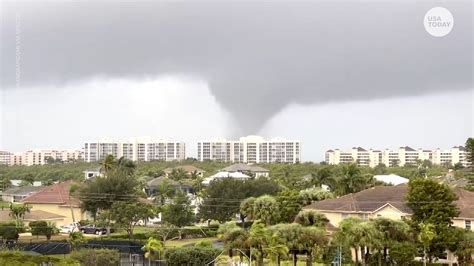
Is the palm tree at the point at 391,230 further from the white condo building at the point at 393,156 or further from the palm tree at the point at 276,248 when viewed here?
the white condo building at the point at 393,156

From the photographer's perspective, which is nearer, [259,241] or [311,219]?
[259,241]

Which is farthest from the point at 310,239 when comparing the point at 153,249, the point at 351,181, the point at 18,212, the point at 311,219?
the point at 18,212

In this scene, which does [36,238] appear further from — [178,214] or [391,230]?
[391,230]

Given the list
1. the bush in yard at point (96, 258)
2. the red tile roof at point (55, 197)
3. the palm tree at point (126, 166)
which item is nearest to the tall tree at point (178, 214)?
the red tile roof at point (55, 197)

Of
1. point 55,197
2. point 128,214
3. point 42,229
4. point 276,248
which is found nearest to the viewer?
point 276,248

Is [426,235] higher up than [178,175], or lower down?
lower down
